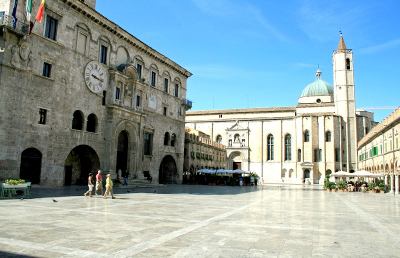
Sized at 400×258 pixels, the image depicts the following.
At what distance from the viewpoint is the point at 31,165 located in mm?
23344

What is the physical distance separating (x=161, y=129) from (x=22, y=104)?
19087 mm

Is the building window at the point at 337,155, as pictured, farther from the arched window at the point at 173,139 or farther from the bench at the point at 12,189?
the bench at the point at 12,189

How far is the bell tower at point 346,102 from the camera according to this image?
65250 millimetres

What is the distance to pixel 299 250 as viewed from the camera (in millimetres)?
7383

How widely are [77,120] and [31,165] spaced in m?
5.92

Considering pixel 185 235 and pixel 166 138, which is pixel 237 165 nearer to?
pixel 166 138

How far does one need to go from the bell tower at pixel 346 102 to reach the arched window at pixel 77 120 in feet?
172

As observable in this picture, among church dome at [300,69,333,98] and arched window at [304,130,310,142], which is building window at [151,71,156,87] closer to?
arched window at [304,130,310,142]

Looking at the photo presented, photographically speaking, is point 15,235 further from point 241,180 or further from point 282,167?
point 282,167

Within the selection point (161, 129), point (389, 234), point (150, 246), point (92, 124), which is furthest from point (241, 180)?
point (150, 246)

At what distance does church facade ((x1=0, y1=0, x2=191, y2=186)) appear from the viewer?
2202cm

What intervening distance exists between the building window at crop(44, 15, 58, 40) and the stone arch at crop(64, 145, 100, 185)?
9.32 meters

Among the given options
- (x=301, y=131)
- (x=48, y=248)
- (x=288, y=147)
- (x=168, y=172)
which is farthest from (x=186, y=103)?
(x=48, y=248)

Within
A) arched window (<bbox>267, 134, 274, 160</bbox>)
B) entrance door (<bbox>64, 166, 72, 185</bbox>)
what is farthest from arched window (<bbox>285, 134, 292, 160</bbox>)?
entrance door (<bbox>64, 166, 72, 185</bbox>)
